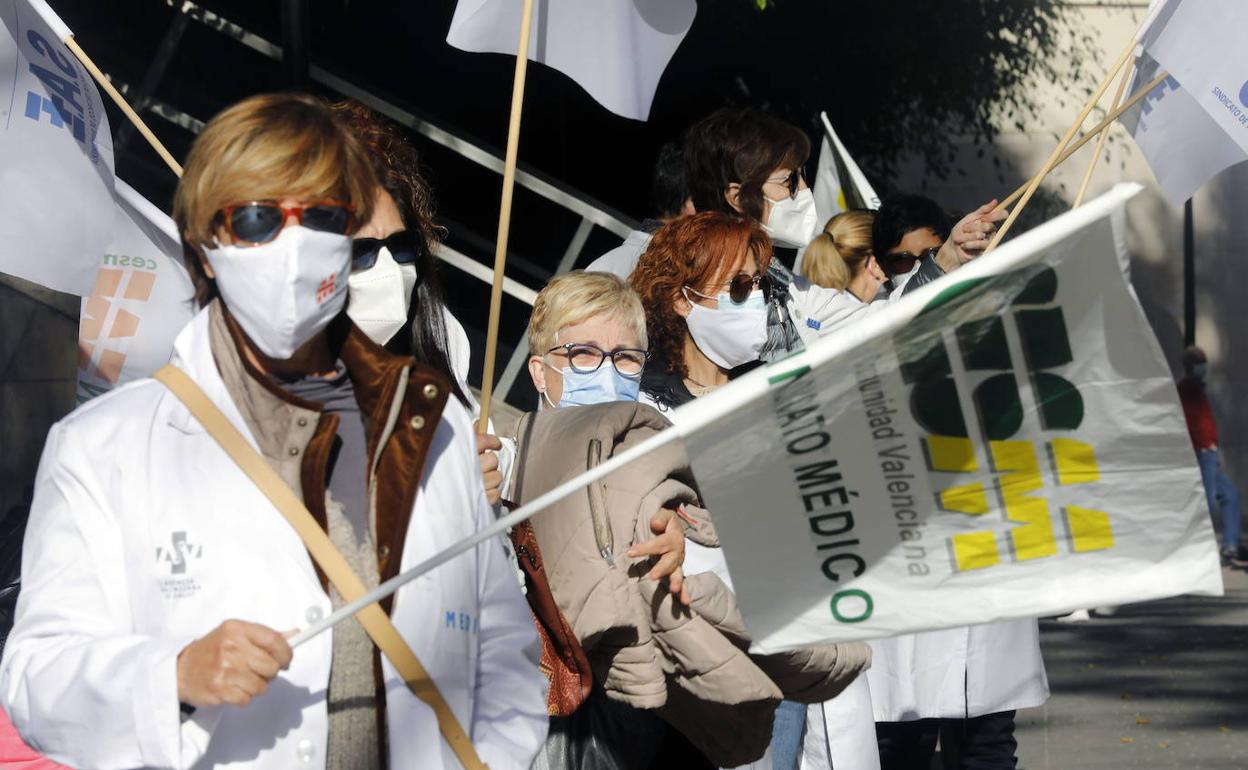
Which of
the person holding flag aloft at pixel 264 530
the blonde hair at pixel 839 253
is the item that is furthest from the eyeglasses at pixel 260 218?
the blonde hair at pixel 839 253

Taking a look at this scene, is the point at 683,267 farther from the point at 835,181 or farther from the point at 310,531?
the point at 835,181

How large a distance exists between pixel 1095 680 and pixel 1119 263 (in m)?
6.66

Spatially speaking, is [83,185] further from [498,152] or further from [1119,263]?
[498,152]

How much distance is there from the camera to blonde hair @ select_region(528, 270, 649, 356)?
4.03 m

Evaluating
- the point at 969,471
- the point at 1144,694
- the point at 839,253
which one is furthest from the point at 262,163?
the point at 1144,694

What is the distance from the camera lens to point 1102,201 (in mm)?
2502

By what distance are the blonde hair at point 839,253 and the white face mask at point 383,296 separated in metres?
3.26

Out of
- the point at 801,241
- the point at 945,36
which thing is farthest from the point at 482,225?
the point at 801,241

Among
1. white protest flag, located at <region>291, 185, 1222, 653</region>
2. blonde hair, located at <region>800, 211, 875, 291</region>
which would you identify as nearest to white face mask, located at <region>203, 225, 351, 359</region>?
white protest flag, located at <region>291, 185, 1222, 653</region>

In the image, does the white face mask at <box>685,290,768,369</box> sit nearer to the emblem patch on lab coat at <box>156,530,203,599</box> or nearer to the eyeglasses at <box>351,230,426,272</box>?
the eyeglasses at <box>351,230,426,272</box>

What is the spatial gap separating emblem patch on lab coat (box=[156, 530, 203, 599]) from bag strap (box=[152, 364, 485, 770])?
13 cm

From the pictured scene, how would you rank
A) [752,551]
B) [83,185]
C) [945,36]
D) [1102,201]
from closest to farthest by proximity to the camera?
1. [1102,201]
2. [752,551]
3. [83,185]
4. [945,36]

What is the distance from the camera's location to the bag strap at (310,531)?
2.29 metres

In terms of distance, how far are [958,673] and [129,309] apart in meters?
2.73
